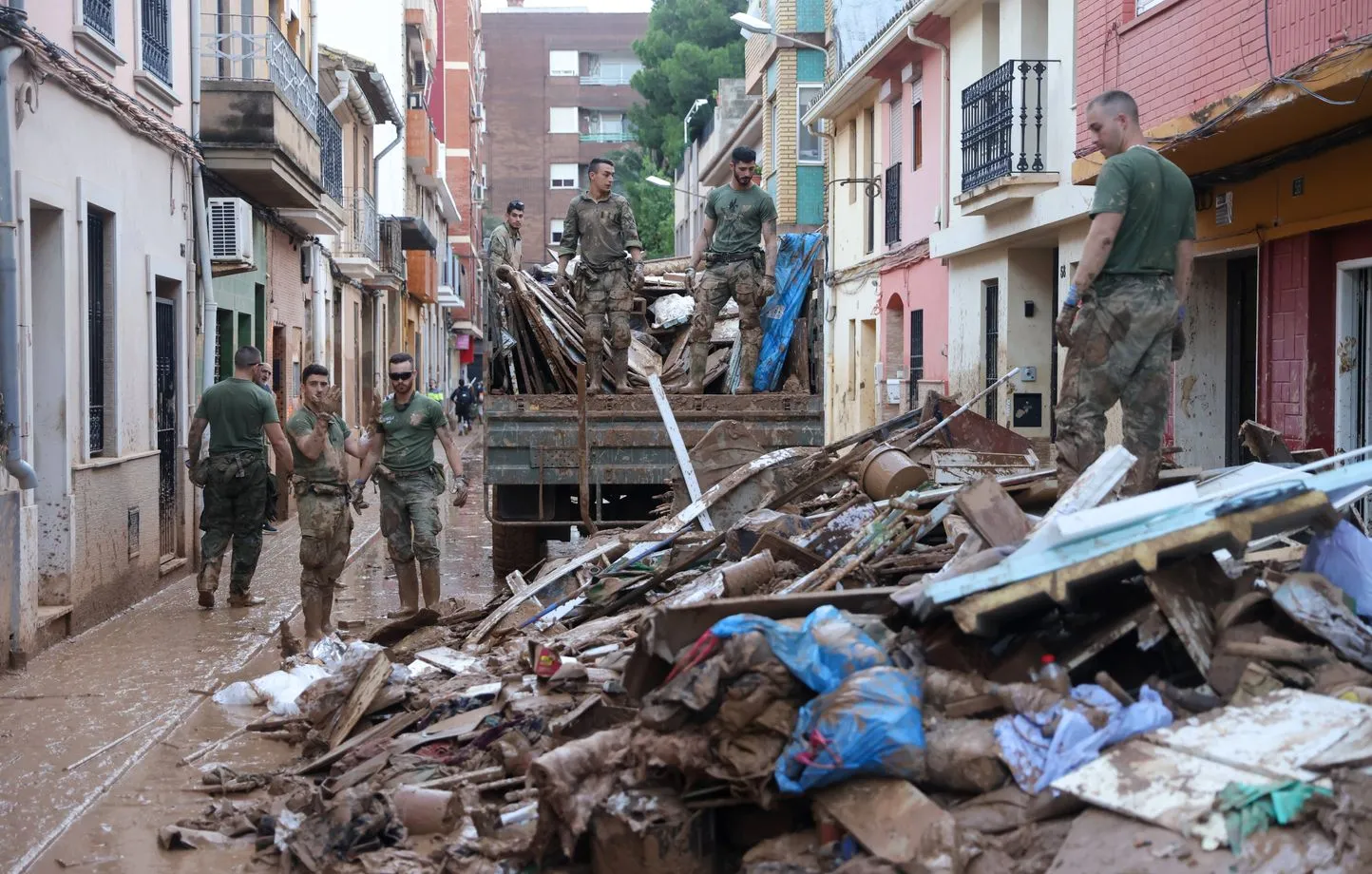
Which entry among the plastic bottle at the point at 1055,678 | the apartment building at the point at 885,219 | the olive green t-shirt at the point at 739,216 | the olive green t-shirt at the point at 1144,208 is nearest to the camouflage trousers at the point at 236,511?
the olive green t-shirt at the point at 739,216

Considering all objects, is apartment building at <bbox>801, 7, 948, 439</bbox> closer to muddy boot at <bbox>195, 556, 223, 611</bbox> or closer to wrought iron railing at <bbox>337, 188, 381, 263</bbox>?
wrought iron railing at <bbox>337, 188, 381, 263</bbox>

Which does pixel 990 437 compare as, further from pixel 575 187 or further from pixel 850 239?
pixel 575 187

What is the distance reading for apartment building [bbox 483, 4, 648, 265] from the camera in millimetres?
74125

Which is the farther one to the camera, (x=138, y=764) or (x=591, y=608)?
(x=591, y=608)

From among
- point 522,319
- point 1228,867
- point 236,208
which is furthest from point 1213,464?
point 1228,867

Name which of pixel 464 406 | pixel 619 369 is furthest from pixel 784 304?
pixel 464 406

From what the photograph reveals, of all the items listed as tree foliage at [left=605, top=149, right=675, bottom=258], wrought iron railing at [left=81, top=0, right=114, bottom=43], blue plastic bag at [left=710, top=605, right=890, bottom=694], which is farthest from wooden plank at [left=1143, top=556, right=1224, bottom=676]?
tree foliage at [left=605, top=149, right=675, bottom=258]

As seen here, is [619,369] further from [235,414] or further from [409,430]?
[235,414]

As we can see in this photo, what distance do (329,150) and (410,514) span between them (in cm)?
1224

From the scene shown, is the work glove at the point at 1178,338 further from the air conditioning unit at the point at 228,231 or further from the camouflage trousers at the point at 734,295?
the air conditioning unit at the point at 228,231

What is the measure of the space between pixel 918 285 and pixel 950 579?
60.8 ft

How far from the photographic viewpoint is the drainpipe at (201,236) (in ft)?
42.3

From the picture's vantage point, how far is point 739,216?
10672mm

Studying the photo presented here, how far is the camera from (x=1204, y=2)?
1121cm
